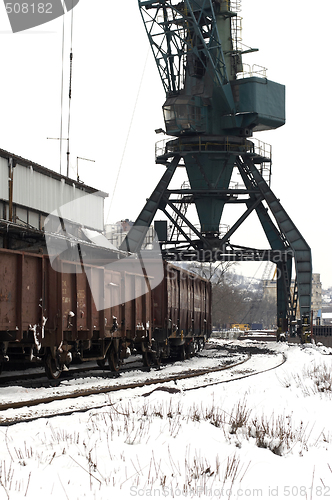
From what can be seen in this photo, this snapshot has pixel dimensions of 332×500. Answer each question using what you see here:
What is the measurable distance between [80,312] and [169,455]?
9.20 metres

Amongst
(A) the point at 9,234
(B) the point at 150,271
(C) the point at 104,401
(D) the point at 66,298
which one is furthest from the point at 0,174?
(C) the point at 104,401

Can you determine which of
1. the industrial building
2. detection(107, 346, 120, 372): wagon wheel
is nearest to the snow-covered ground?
detection(107, 346, 120, 372): wagon wheel

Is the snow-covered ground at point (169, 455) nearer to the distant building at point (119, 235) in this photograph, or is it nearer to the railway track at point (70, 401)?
the railway track at point (70, 401)

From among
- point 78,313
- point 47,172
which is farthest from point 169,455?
point 47,172

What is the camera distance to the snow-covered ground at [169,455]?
5.46 metres

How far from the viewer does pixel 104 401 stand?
11.4 m

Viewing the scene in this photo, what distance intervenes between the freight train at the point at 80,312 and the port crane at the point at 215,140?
17.3 m

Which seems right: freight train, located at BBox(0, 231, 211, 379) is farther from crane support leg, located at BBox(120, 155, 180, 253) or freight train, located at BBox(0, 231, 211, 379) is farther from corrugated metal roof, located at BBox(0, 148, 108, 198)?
crane support leg, located at BBox(120, 155, 180, 253)

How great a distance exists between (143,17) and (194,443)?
35966 millimetres

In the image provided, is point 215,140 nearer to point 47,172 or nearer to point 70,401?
point 47,172

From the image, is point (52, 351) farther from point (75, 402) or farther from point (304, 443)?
point (304, 443)

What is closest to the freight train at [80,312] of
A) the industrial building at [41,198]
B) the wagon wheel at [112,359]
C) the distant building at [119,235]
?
the wagon wheel at [112,359]

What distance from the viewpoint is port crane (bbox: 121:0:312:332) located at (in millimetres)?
37938

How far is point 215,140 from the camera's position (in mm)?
38906
